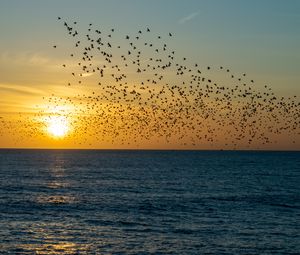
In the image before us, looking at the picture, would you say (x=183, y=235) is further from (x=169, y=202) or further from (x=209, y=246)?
(x=169, y=202)

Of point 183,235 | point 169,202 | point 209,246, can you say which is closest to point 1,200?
point 169,202

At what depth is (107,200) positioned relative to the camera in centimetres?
7862

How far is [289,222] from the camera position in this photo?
58594 mm

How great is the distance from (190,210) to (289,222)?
42.1 feet

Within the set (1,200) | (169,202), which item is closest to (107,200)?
(169,202)

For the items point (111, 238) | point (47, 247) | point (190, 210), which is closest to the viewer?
point (47, 247)

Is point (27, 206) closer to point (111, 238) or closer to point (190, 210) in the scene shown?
point (190, 210)

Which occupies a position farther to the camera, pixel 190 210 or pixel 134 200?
pixel 134 200

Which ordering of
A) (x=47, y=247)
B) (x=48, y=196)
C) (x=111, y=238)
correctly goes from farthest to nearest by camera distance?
(x=48, y=196) → (x=111, y=238) → (x=47, y=247)

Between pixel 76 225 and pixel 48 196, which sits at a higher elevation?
pixel 48 196

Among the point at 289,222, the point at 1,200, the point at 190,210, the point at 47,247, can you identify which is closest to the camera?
the point at 47,247

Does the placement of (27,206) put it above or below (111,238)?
above

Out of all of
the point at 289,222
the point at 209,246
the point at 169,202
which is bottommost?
the point at 209,246

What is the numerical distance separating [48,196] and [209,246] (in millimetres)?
44658
